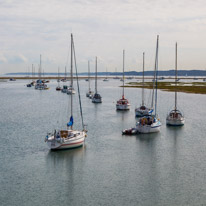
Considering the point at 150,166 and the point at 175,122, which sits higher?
the point at 175,122

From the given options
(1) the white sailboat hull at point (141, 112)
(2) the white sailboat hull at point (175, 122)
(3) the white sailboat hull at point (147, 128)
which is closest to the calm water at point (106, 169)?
(3) the white sailboat hull at point (147, 128)

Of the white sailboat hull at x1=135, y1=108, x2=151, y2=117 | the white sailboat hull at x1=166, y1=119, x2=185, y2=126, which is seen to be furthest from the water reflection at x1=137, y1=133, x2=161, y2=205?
the white sailboat hull at x1=135, y1=108, x2=151, y2=117

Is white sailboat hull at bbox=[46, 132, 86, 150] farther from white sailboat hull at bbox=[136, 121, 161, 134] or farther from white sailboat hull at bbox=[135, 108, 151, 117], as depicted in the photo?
white sailboat hull at bbox=[135, 108, 151, 117]

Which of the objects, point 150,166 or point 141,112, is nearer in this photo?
point 150,166

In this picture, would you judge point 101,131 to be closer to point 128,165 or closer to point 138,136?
point 138,136

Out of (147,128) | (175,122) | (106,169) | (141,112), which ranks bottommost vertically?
(106,169)

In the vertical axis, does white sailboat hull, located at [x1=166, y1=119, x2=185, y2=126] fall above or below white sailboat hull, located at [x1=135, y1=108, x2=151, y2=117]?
below

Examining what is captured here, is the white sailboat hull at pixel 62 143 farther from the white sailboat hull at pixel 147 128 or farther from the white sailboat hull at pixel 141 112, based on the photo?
the white sailboat hull at pixel 141 112

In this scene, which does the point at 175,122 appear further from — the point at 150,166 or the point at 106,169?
the point at 106,169

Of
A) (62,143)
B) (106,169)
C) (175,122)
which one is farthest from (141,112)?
(106,169)

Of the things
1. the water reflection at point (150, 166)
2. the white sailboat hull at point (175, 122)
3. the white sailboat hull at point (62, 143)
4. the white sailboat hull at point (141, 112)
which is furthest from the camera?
the white sailboat hull at point (141, 112)

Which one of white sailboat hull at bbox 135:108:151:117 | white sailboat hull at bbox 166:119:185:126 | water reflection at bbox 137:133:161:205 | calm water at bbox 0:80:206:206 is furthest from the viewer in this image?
white sailboat hull at bbox 135:108:151:117

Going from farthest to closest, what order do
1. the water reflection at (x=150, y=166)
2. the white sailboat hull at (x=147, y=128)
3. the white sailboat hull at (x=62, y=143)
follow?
the white sailboat hull at (x=147, y=128) → the white sailboat hull at (x=62, y=143) → the water reflection at (x=150, y=166)

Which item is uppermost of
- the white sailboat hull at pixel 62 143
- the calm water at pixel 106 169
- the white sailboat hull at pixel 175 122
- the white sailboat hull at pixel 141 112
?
the white sailboat hull at pixel 141 112
